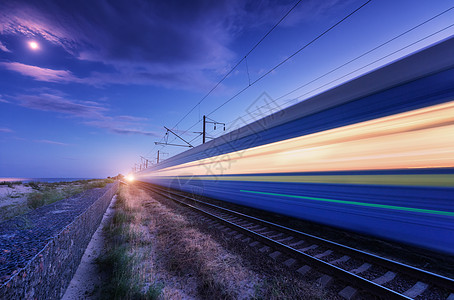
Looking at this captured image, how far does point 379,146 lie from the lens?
3.37 meters

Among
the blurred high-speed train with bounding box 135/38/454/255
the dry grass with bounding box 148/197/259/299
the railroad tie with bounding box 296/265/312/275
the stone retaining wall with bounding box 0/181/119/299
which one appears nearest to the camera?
the stone retaining wall with bounding box 0/181/119/299

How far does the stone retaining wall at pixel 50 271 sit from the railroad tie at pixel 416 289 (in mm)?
3839

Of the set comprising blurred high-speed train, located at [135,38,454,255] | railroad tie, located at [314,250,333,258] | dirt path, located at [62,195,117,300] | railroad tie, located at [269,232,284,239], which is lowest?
railroad tie, located at [314,250,333,258]

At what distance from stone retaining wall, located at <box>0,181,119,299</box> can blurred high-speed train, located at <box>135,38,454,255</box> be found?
447 cm

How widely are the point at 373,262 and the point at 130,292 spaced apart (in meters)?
3.62

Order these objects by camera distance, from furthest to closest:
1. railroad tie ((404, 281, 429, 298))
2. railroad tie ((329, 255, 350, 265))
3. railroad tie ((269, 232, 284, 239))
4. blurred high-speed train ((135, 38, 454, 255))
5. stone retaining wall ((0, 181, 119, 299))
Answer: railroad tie ((269, 232, 284, 239)), railroad tie ((329, 255, 350, 265)), blurred high-speed train ((135, 38, 454, 255)), railroad tie ((404, 281, 429, 298)), stone retaining wall ((0, 181, 119, 299))

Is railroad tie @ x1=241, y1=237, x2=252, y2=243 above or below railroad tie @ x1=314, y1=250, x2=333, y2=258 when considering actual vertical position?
above

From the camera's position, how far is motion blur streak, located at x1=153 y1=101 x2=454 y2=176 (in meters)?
2.77

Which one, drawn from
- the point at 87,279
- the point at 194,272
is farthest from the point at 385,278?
the point at 87,279

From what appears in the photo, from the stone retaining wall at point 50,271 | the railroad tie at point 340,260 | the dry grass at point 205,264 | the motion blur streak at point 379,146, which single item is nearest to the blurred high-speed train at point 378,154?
the motion blur streak at point 379,146

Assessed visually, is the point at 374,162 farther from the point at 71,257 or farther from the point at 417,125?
the point at 71,257

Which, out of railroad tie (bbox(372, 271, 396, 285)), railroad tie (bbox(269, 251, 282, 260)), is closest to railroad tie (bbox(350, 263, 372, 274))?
railroad tie (bbox(372, 271, 396, 285))

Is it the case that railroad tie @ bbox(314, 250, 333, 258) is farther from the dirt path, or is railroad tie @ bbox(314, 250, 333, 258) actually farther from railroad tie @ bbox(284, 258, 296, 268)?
the dirt path

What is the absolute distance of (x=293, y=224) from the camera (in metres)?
5.68
